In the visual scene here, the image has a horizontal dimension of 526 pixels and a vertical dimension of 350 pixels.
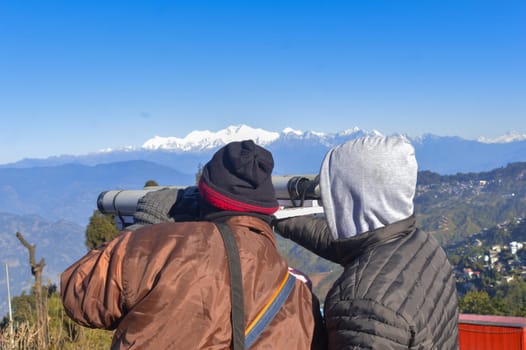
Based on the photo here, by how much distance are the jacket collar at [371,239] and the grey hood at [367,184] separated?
16mm

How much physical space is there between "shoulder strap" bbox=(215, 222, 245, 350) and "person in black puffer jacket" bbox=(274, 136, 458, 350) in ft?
0.75

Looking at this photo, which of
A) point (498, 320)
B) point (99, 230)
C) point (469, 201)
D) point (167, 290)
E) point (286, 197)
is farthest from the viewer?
point (469, 201)

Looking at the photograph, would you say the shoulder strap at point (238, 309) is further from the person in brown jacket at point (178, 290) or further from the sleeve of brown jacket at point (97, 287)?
the sleeve of brown jacket at point (97, 287)

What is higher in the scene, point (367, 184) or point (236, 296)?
point (367, 184)

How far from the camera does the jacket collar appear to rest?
1.49 metres

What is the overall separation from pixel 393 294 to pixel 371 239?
0.20 m

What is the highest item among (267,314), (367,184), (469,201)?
(367,184)

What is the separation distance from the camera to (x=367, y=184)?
1.48 metres

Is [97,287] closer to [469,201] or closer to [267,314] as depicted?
[267,314]

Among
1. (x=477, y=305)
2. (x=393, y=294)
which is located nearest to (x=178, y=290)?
(x=393, y=294)

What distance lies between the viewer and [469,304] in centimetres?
1300

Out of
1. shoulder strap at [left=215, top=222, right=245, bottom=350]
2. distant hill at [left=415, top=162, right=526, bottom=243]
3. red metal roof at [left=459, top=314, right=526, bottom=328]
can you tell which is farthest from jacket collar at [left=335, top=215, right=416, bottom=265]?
distant hill at [left=415, top=162, right=526, bottom=243]

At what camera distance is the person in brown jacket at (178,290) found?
131 centimetres

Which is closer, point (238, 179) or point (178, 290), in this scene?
point (178, 290)
